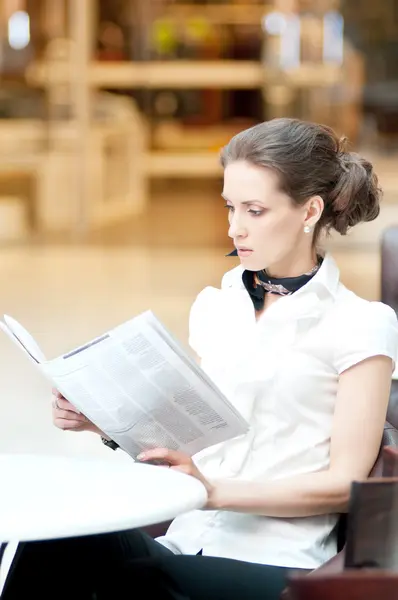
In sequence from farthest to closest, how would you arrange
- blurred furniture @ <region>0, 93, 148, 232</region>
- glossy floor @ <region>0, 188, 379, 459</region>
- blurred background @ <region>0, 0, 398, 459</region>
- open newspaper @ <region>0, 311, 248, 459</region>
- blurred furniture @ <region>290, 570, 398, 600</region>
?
blurred furniture @ <region>0, 93, 148, 232</region>
blurred background @ <region>0, 0, 398, 459</region>
glossy floor @ <region>0, 188, 379, 459</region>
open newspaper @ <region>0, 311, 248, 459</region>
blurred furniture @ <region>290, 570, 398, 600</region>

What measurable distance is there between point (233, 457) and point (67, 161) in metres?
7.77

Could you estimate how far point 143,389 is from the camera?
1.72 m

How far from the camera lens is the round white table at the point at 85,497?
151 centimetres

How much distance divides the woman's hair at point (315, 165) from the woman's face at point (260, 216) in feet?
0.05

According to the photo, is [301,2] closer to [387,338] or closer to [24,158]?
[24,158]

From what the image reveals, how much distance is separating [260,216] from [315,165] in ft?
0.40

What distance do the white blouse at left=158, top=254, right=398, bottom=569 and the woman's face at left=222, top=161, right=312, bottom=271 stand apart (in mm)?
77

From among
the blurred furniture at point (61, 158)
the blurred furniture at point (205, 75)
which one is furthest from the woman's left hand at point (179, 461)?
the blurred furniture at point (61, 158)

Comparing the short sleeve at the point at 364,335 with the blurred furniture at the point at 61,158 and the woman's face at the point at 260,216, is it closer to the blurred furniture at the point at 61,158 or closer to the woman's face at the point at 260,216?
the woman's face at the point at 260,216

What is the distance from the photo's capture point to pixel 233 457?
1.88 m

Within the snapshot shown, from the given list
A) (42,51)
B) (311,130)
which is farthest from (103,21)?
(311,130)

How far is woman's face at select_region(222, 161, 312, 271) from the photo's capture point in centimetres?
187

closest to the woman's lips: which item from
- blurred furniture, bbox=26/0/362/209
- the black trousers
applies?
the black trousers

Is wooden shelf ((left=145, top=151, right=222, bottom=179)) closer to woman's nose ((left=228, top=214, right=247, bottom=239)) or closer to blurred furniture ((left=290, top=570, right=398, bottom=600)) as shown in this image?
woman's nose ((left=228, top=214, right=247, bottom=239))
